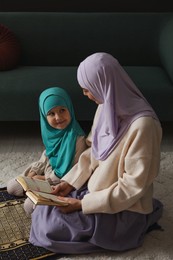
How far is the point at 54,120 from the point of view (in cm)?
221

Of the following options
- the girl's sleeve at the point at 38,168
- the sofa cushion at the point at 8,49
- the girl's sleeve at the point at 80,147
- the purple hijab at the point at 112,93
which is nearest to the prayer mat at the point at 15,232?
the girl's sleeve at the point at 38,168

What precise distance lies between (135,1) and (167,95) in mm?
1209

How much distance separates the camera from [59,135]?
2283 millimetres

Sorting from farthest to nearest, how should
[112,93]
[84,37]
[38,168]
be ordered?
[84,37]
[38,168]
[112,93]

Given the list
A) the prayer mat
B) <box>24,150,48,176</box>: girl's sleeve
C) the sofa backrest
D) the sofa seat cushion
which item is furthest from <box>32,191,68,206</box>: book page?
the sofa backrest

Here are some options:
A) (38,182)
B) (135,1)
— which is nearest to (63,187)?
(38,182)

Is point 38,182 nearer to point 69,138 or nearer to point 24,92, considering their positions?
point 69,138

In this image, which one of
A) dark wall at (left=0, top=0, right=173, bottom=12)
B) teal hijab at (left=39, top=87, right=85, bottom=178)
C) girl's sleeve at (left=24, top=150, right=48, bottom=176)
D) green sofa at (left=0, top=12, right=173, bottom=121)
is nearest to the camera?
teal hijab at (left=39, top=87, right=85, bottom=178)

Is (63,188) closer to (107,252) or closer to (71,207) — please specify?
(71,207)

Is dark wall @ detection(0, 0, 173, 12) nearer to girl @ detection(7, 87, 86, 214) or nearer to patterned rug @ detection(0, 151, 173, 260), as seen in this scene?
patterned rug @ detection(0, 151, 173, 260)

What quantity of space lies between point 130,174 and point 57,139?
2.10ft

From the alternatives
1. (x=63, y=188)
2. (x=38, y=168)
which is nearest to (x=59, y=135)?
(x=38, y=168)

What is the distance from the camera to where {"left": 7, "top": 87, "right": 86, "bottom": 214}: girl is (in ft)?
7.20

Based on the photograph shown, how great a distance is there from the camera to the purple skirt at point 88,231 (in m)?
1.88
